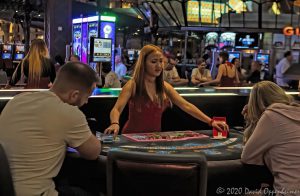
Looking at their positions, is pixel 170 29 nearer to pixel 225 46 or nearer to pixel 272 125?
pixel 225 46

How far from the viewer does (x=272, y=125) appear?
7.04 ft

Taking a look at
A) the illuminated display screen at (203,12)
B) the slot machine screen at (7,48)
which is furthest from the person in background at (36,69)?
the illuminated display screen at (203,12)

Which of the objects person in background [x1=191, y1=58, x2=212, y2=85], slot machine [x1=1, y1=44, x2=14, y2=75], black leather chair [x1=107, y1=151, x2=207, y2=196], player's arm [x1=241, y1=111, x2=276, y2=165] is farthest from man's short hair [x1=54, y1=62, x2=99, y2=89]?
slot machine [x1=1, y1=44, x2=14, y2=75]

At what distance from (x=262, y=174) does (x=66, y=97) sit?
1.14 m

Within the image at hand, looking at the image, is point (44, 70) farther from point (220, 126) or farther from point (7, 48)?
point (7, 48)

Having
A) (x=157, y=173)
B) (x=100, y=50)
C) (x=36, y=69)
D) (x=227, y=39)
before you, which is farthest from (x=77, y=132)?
(x=227, y=39)

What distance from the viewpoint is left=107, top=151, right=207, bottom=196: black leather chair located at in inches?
70.0

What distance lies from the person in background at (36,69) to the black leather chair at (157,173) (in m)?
3.16

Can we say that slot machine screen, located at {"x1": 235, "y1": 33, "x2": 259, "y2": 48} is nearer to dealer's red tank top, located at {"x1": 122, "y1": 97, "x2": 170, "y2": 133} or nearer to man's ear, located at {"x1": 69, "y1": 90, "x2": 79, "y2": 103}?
dealer's red tank top, located at {"x1": 122, "y1": 97, "x2": 170, "y2": 133}

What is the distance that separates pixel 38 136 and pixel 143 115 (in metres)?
1.54

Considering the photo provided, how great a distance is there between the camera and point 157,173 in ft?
5.88

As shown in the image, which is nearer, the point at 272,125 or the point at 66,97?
the point at 66,97

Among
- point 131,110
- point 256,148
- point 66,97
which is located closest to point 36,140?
point 66,97

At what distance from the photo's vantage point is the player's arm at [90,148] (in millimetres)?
1958
